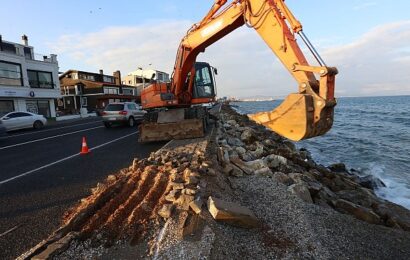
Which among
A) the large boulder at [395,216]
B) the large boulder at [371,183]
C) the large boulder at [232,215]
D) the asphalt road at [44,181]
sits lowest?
the large boulder at [371,183]

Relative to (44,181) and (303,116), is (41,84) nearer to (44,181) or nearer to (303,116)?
(44,181)

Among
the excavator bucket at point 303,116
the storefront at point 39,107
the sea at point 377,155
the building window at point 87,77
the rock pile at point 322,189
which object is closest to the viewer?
the excavator bucket at point 303,116

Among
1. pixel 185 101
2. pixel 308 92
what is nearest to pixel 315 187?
pixel 308 92

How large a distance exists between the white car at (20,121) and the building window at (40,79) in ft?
39.0

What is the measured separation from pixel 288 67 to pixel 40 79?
35.3m

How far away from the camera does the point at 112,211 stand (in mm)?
4672

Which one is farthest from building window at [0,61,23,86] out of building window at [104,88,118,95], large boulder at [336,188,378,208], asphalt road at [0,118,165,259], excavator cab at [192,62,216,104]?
large boulder at [336,188,378,208]

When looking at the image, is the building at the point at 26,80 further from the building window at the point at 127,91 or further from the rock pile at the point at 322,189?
the rock pile at the point at 322,189

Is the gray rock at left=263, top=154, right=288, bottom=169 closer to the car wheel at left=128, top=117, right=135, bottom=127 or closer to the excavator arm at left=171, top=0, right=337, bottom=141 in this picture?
the excavator arm at left=171, top=0, right=337, bottom=141

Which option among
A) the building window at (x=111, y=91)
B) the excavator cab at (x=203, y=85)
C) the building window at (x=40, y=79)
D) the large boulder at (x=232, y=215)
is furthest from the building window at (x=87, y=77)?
the large boulder at (x=232, y=215)

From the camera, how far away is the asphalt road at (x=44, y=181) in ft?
14.7

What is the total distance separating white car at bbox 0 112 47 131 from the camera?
20.3m

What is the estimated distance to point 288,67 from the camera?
6.02m

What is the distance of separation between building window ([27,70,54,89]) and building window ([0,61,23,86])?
77.1 inches
